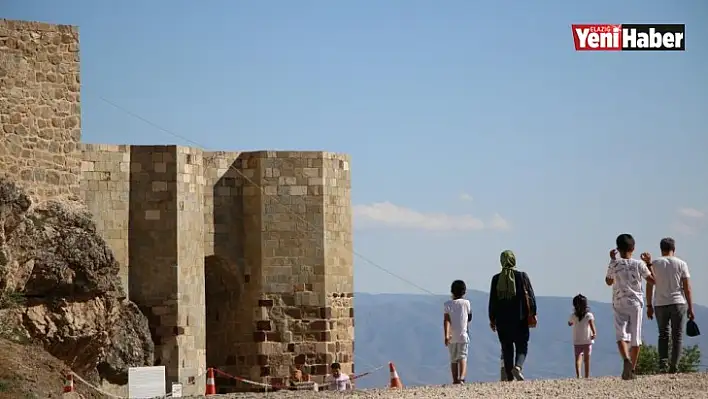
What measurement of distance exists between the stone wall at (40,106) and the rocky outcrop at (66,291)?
0.50 metres

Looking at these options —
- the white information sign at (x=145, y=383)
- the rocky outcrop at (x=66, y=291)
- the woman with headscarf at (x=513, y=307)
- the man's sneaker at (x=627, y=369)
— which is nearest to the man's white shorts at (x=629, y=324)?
the man's sneaker at (x=627, y=369)

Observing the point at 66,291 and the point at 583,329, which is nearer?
the point at 583,329

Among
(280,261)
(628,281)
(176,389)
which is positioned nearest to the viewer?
(628,281)

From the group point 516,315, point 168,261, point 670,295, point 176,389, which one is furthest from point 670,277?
point 168,261

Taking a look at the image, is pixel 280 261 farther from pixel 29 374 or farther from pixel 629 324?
pixel 629 324

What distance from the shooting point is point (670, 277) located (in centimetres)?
2008

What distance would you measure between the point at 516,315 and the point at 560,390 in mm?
2094

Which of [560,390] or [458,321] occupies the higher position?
[458,321]

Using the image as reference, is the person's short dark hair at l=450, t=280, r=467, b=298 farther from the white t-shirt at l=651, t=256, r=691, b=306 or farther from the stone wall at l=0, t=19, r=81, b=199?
the stone wall at l=0, t=19, r=81, b=199

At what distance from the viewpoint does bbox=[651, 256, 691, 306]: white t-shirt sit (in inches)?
789

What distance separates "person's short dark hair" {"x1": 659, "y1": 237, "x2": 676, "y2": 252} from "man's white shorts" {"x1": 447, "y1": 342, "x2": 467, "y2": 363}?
283cm

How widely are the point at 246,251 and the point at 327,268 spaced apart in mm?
1580

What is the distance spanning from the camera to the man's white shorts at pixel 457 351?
21.2m

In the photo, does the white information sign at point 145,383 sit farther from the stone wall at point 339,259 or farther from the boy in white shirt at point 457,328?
the boy in white shirt at point 457,328
